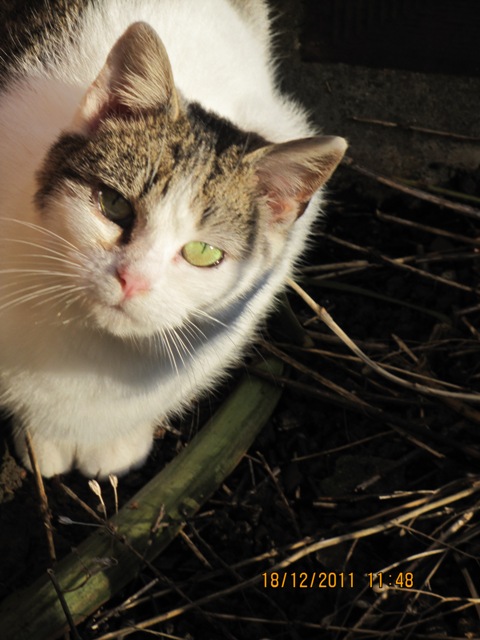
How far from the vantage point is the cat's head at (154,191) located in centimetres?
154

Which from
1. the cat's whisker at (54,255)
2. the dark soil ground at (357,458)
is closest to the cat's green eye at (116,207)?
the cat's whisker at (54,255)

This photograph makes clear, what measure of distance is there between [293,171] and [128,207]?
36 cm

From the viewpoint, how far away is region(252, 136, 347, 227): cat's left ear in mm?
1590

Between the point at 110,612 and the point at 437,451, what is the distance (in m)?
1.02

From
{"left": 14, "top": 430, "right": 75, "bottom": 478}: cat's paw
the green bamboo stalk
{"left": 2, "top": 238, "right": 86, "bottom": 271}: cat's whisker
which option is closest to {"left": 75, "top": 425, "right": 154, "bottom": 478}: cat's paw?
{"left": 14, "top": 430, "right": 75, "bottom": 478}: cat's paw

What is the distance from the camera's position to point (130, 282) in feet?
4.91

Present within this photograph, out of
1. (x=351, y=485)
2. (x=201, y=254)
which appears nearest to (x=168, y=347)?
(x=201, y=254)

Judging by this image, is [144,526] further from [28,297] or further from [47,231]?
[47,231]

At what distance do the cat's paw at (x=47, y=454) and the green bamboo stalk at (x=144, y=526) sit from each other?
27 centimetres

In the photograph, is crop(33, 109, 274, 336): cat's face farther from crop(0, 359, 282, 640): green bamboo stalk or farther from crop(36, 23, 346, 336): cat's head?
crop(0, 359, 282, 640): green bamboo stalk

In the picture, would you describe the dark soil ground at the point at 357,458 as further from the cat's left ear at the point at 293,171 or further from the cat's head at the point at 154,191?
the cat's left ear at the point at 293,171

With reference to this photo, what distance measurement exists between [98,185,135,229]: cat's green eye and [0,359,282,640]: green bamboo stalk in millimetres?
808

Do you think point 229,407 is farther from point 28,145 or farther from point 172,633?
point 28,145

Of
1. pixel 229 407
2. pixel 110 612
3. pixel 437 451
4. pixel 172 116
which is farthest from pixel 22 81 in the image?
pixel 437 451
